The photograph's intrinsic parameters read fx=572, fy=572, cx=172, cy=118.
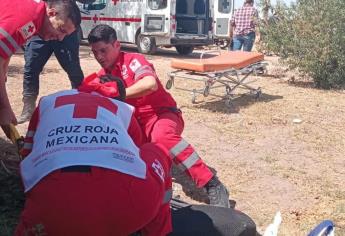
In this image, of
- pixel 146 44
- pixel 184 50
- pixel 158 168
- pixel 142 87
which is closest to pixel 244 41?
pixel 146 44

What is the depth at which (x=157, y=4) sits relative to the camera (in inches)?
586

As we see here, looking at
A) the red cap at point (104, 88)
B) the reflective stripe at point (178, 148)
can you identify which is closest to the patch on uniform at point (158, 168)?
the red cap at point (104, 88)

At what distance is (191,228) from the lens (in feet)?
10.0

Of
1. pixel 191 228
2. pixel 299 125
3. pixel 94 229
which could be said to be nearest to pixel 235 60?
pixel 299 125

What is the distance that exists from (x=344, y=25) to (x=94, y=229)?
836 centimetres

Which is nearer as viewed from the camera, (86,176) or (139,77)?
(86,176)

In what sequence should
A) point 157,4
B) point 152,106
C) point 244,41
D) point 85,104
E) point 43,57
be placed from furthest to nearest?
point 157,4, point 244,41, point 43,57, point 152,106, point 85,104

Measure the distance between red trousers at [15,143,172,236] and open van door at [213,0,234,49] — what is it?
15674 millimetres

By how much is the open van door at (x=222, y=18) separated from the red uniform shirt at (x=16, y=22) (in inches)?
571

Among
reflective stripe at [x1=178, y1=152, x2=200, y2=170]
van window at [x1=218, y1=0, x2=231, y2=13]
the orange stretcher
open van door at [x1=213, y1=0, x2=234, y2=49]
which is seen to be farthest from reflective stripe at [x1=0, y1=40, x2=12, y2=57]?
van window at [x1=218, y1=0, x2=231, y2=13]

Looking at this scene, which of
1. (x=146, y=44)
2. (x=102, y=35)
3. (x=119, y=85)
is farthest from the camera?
(x=146, y=44)

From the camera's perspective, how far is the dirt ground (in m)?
4.57

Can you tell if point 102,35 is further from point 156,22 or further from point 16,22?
point 156,22

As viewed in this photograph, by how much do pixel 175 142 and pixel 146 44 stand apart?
37.7 ft
